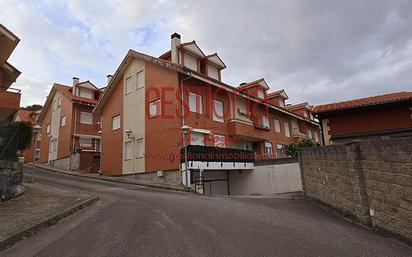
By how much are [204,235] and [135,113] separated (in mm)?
17453

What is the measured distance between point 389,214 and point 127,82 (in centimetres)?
2120

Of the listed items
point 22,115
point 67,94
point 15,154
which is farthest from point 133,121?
point 22,115

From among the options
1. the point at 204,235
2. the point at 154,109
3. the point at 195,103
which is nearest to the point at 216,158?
the point at 195,103

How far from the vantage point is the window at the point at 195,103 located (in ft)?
67.2

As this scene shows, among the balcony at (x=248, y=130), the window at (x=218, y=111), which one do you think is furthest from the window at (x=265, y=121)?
the window at (x=218, y=111)

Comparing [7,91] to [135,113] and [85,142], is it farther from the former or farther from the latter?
[85,142]

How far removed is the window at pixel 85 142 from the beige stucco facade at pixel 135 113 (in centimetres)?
972

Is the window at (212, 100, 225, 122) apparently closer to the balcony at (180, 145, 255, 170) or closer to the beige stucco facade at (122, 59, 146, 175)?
the balcony at (180, 145, 255, 170)

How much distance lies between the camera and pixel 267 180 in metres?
19.5

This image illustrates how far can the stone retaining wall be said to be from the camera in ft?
31.6

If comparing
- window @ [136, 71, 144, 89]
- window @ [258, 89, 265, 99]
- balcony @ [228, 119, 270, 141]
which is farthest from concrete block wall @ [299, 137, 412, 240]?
window @ [258, 89, 265, 99]

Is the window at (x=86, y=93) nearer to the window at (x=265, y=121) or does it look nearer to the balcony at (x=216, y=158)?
the window at (x=265, y=121)

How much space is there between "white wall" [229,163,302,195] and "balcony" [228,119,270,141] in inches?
139

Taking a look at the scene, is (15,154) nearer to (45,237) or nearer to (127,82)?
(45,237)
